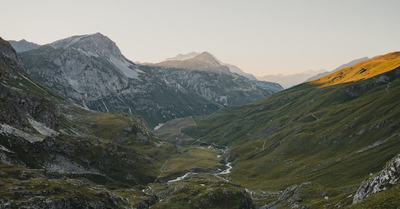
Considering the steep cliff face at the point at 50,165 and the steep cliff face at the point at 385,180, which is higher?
the steep cliff face at the point at 385,180

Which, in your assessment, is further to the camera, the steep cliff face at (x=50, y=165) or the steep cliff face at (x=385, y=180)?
the steep cliff face at (x=50, y=165)

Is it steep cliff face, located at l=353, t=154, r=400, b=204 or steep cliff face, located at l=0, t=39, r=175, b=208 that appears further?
steep cliff face, located at l=0, t=39, r=175, b=208

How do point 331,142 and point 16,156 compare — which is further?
point 331,142

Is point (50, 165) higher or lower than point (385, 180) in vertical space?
lower

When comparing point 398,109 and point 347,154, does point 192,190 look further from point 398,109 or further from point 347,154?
point 398,109

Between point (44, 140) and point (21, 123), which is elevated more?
point (21, 123)

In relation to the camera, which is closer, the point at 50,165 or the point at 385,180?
the point at 385,180

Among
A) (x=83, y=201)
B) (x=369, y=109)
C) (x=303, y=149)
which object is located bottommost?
(x=303, y=149)

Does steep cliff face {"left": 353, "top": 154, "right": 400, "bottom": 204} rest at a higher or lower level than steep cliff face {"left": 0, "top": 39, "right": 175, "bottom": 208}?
→ higher

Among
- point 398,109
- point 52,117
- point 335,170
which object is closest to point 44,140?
point 52,117

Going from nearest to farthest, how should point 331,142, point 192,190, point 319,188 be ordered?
1. point 319,188
2. point 192,190
3. point 331,142

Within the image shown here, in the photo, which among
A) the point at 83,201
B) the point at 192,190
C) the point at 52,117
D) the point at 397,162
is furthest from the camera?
the point at 52,117

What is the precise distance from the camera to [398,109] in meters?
153

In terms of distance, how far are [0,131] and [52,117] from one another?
71857 mm
